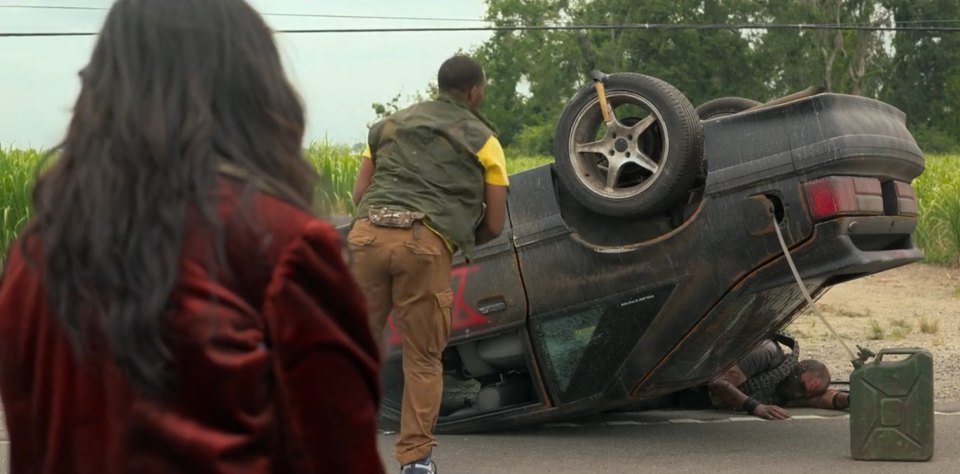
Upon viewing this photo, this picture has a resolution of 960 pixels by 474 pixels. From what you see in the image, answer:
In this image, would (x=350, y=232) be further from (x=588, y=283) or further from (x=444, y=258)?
(x=588, y=283)

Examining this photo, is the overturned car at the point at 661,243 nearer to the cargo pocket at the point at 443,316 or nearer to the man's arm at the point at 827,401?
the cargo pocket at the point at 443,316

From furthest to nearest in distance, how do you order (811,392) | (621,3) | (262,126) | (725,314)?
(621,3), (811,392), (725,314), (262,126)

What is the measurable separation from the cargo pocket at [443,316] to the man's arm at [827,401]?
256 centimetres

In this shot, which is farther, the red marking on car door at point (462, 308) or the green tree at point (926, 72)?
the green tree at point (926, 72)

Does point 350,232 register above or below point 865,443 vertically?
above

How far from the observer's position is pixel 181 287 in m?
1.85

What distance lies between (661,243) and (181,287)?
4543 mm

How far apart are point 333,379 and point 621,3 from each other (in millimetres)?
72801

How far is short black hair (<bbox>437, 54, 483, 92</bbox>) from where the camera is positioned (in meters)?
5.91

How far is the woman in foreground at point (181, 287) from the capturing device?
6.07 feet

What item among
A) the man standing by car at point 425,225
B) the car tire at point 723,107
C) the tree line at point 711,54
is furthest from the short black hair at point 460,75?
the tree line at point 711,54

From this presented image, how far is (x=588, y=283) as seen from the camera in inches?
253


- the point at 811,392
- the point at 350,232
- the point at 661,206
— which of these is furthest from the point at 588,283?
the point at 811,392

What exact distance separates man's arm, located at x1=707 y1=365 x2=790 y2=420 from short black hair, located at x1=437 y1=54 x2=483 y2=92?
2272 millimetres
